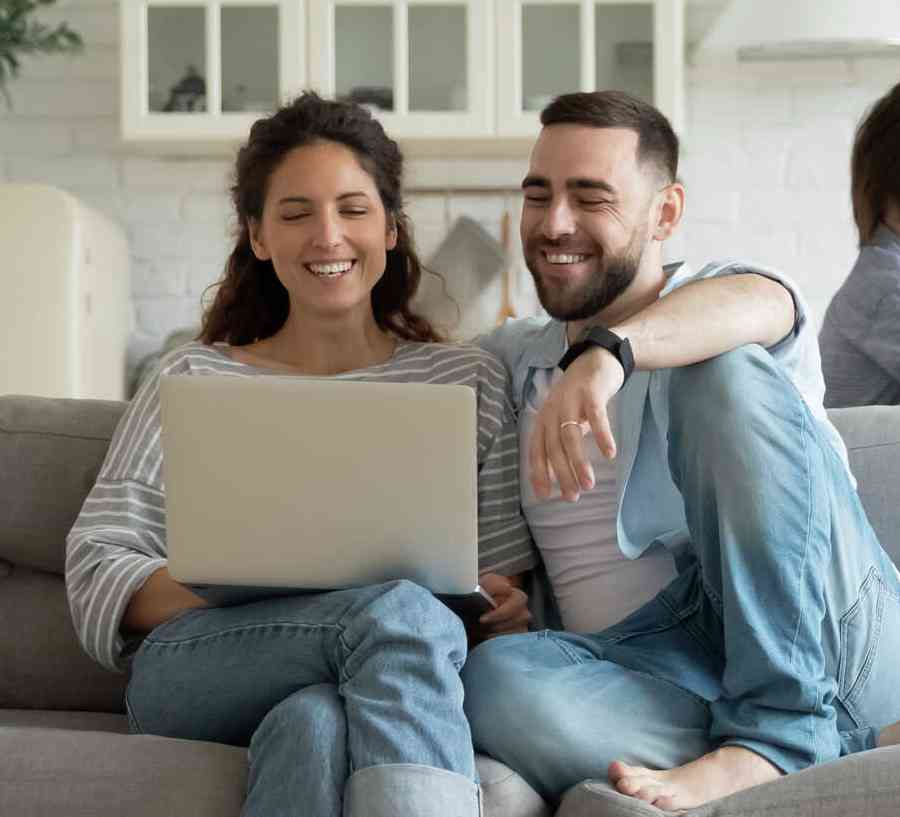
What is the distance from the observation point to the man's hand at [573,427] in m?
1.54

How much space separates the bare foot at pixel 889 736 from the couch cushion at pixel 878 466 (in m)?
0.39

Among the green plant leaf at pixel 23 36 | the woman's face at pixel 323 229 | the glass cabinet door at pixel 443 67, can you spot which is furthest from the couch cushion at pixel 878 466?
the green plant leaf at pixel 23 36

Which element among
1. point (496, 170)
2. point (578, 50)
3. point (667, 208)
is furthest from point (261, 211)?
point (496, 170)

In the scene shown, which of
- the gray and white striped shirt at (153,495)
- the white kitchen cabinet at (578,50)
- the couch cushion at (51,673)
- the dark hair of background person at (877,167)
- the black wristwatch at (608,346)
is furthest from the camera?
the white kitchen cabinet at (578,50)

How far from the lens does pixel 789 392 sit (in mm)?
1651

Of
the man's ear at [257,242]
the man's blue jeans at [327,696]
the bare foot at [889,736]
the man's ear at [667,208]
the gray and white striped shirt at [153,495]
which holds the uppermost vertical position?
the man's ear at [667,208]

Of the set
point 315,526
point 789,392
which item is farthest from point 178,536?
point 789,392

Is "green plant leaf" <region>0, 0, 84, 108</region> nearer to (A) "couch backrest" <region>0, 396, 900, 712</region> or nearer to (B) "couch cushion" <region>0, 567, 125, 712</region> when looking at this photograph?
(A) "couch backrest" <region>0, 396, 900, 712</region>

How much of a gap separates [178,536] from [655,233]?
2.78 feet

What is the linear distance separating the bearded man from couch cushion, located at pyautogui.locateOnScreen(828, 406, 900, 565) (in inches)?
7.5

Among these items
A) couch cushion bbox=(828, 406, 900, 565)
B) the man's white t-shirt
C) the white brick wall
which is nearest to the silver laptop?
the man's white t-shirt

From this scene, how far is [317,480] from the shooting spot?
1491 mm

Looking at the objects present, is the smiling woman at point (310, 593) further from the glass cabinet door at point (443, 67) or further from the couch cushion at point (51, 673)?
the glass cabinet door at point (443, 67)

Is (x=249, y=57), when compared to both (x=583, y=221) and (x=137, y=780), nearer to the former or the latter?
(x=583, y=221)
